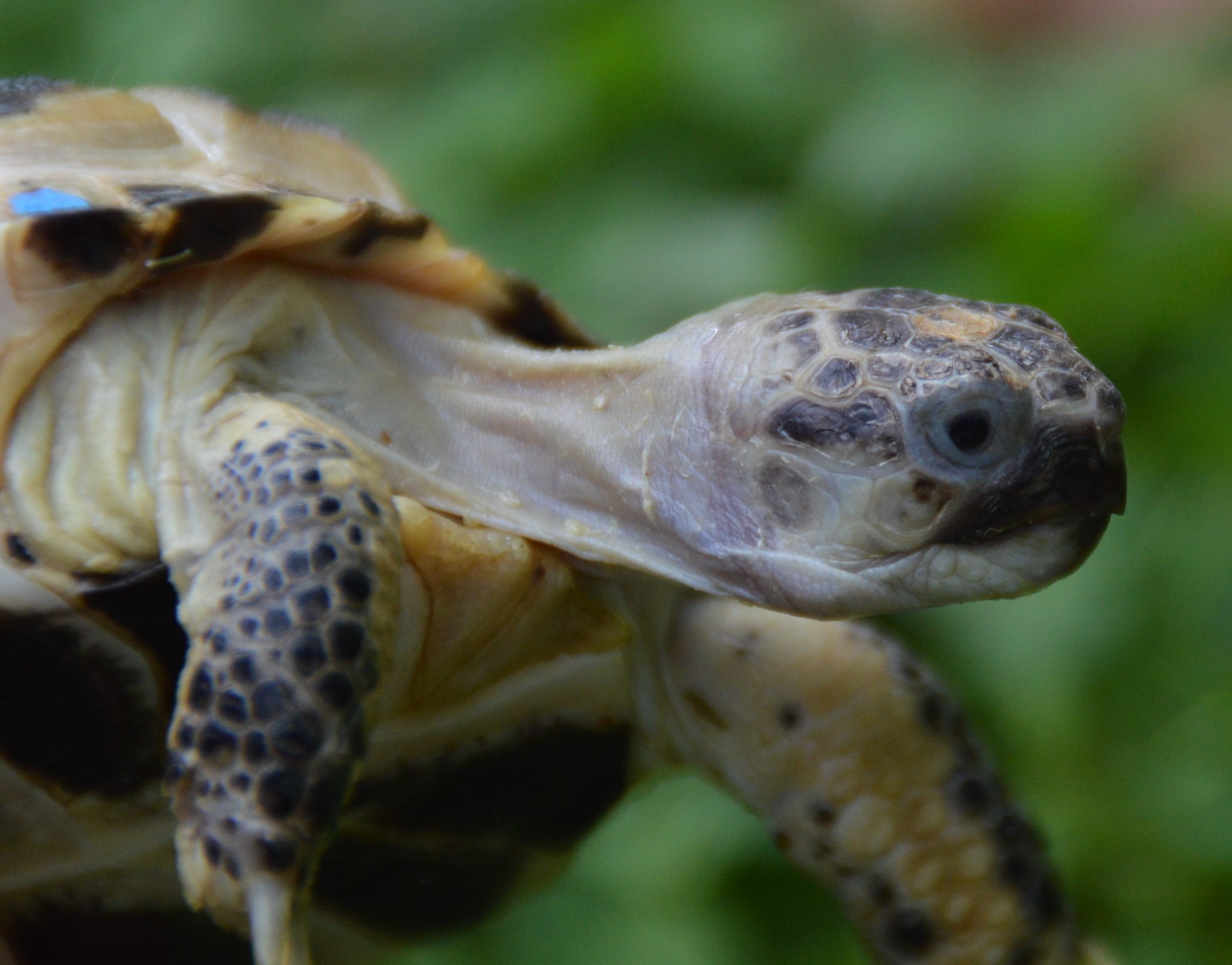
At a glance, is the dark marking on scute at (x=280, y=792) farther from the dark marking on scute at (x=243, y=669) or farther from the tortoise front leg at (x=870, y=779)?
the tortoise front leg at (x=870, y=779)

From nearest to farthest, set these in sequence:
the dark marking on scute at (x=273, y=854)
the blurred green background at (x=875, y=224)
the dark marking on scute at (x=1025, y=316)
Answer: the dark marking on scute at (x=273, y=854) < the dark marking on scute at (x=1025, y=316) < the blurred green background at (x=875, y=224)

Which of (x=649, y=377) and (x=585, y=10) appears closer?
(x=649, y=377)

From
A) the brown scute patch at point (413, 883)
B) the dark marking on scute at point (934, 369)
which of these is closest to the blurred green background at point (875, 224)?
the brown scute patch at point (413, 883)

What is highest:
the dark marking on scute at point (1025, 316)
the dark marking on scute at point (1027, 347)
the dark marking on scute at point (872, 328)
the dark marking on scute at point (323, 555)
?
the dark marking on scute at point (1025, 316)

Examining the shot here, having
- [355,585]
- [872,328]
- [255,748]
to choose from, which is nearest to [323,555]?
[355,585]

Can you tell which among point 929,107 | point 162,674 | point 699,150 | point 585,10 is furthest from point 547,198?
point 162,674

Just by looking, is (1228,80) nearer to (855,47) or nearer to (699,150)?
(855,47)
